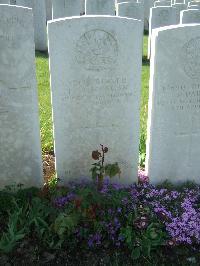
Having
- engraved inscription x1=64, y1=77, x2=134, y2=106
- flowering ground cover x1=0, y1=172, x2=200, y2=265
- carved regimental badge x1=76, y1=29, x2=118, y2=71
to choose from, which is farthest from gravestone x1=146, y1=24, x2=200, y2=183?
flowering ground cover x1=0, y1=172, x2=200, y2=265

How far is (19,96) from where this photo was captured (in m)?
4.07

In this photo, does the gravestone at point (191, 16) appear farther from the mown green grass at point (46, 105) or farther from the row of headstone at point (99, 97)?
the row of headstone at point (99, 97)

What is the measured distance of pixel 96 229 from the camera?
3.82 m

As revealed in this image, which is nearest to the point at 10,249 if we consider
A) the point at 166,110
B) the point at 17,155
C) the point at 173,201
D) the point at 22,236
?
the point at 22,236

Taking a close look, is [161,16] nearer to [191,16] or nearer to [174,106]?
[191,16]

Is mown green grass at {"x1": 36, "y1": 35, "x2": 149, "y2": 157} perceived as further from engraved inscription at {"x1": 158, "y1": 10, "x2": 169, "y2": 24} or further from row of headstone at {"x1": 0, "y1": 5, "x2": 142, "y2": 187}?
engraved inscription at {"x1": 158, "y1": 10, "x2": 169, "y2": 24}

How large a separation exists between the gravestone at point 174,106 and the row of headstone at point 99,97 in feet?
0.03

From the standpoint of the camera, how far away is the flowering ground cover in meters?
3.66

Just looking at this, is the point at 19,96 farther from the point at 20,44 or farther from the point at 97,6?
the point at 97,6

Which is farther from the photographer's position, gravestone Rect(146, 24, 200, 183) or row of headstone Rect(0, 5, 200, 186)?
gravestone Rect(146, 24, 200, 183)

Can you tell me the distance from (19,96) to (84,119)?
785mm

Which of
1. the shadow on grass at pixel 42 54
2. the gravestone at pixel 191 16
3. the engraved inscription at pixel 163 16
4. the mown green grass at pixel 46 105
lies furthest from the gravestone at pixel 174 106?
the engraved inscription at pixel 163 16

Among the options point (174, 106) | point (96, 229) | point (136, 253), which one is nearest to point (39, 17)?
point (174, 106)

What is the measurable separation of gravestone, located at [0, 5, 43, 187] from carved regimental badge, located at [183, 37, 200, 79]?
1.63 meters
